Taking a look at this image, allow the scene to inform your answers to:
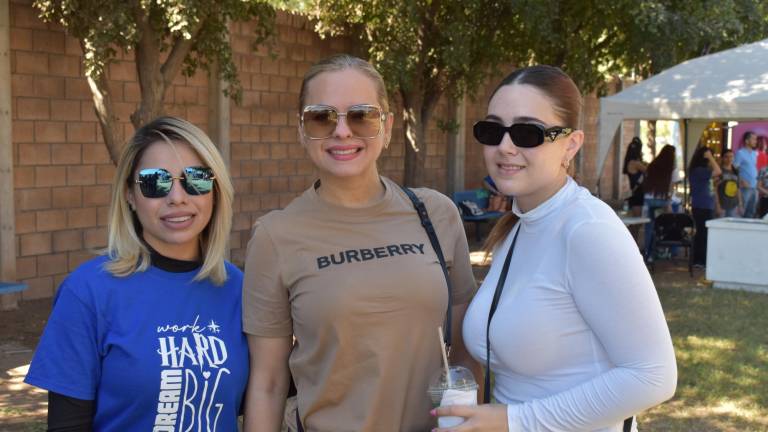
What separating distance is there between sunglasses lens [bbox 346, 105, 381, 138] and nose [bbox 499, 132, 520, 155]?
1.34 feet

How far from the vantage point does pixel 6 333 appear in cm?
780

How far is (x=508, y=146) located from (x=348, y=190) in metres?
0.52

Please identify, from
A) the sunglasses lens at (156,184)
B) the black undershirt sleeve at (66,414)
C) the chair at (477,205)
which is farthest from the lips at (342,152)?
the chair at (477,205)

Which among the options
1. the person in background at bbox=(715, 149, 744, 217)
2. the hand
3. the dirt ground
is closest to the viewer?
the hand

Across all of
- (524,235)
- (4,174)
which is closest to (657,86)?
(4,174)

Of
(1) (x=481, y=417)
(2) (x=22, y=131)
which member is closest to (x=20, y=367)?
(2) (x=22, y=131)

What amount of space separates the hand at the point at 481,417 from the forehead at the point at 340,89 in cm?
89

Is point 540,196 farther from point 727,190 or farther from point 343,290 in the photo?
point 727,190

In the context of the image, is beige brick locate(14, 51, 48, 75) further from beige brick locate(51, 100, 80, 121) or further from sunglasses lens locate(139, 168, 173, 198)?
sunglasses lens locate(139, 168, 173, 198)

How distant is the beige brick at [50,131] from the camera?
29.2 ft

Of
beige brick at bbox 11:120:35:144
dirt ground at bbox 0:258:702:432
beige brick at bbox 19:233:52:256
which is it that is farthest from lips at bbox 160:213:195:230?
beige brick at bbox 19:233:52:256

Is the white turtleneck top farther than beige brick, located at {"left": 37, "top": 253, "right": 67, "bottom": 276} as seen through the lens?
No

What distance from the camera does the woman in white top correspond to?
193 cm

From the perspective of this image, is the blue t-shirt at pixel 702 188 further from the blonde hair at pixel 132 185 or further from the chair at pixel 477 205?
the blonde hair at pixel 132 185
